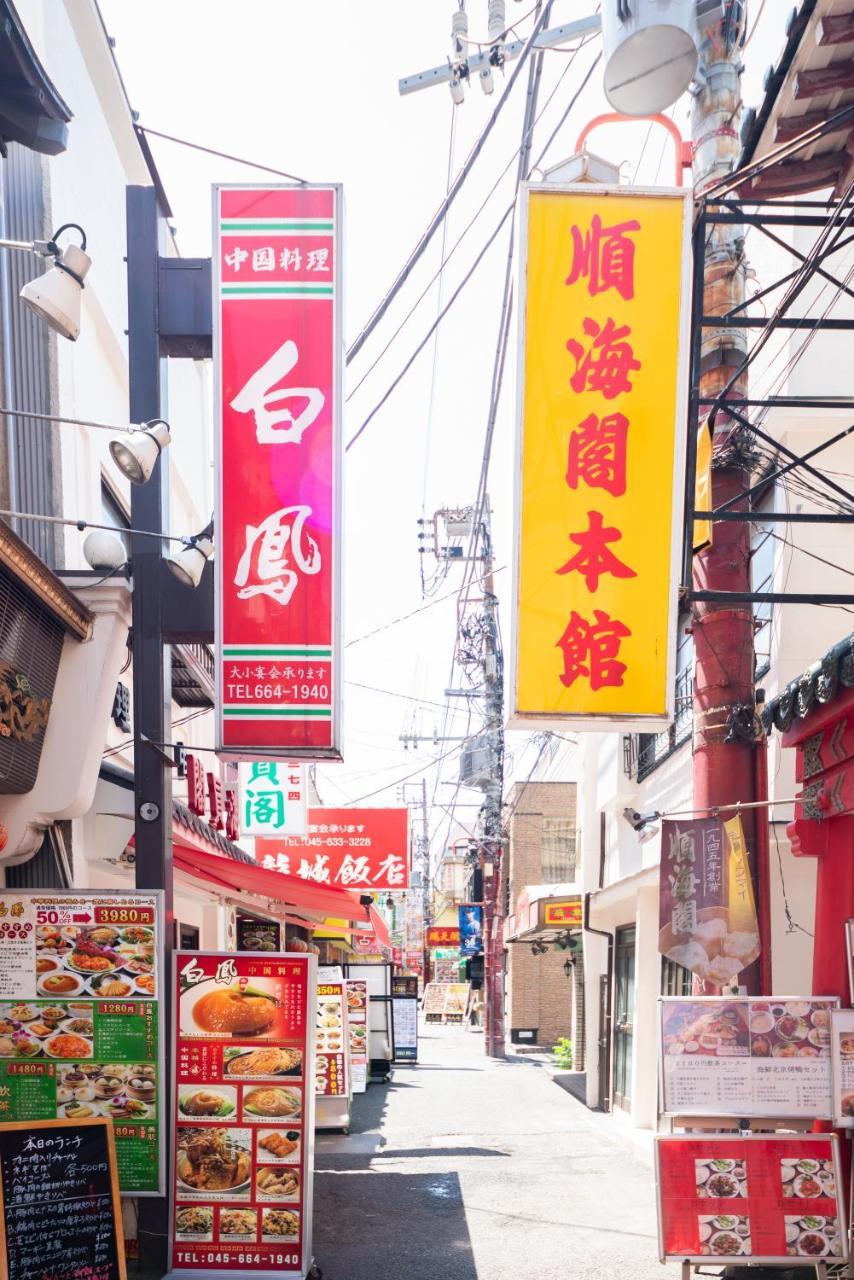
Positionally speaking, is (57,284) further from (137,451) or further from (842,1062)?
(842,1062)

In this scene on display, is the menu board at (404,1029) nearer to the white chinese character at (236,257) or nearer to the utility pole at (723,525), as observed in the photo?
the utility pole at (723,525)

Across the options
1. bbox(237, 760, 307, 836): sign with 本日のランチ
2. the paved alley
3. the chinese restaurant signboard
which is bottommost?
the chinese restaurant signboard

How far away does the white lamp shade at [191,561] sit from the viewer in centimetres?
820

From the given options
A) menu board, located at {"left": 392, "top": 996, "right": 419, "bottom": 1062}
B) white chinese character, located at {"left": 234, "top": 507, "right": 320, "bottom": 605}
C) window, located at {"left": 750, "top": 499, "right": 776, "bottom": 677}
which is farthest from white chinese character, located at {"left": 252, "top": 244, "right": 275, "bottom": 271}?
menu board, located at {"left": 392, "top": 996, "right": 419, "bottom": 1062}

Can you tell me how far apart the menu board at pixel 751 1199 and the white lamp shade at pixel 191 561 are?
4680mm

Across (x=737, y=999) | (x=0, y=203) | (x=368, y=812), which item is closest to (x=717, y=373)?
(x=737, y=999)

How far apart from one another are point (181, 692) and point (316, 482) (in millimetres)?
5723

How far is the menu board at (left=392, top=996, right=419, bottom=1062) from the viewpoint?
27.9m

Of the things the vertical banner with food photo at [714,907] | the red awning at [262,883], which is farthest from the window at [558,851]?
the vertical banner with food photo at [714,907]

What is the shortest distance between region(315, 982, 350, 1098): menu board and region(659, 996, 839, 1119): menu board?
838cm

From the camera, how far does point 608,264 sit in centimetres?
761

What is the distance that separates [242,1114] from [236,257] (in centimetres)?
577

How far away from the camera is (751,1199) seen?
7.65 meters

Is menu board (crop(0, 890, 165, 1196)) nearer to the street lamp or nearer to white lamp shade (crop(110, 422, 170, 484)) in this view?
white lamp shade (crop(110, 422, 170, 484))
